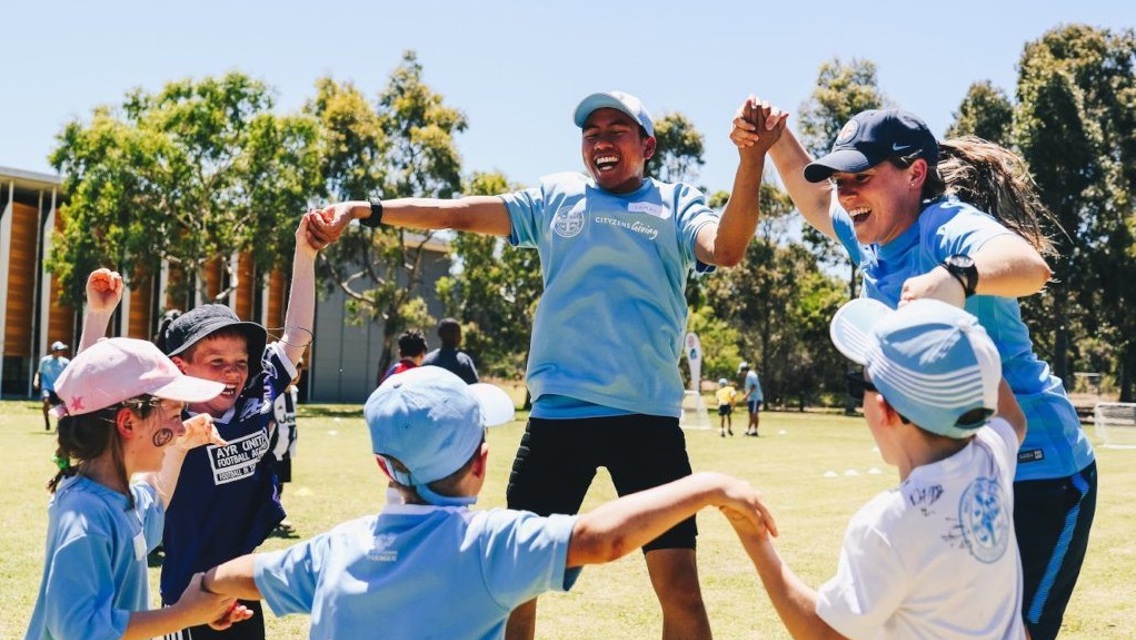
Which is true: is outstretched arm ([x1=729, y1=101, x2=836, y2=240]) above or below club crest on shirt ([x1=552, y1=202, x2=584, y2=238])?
above

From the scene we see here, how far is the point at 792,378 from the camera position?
56750 millimetres

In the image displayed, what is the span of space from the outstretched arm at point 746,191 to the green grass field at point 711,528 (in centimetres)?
310

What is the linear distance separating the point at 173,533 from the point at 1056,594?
328 centimetres

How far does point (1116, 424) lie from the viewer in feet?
86.8

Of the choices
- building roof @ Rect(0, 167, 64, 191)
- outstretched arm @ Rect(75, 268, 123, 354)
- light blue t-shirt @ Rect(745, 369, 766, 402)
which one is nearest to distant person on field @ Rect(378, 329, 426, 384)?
outstretched arm @ Rect(75, 268, 123, 354)

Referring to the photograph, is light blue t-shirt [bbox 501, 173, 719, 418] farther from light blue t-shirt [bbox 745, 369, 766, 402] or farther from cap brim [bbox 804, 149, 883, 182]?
light blue t-shirt [bbox 745, 369, 766, 402]

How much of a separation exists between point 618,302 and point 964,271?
5.05 feet

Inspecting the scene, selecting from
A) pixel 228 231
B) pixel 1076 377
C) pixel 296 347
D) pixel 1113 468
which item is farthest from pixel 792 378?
pixel 296 347

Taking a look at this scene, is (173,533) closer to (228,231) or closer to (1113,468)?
(1113,468)

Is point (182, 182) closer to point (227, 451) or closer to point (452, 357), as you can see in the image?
point (452, 357)

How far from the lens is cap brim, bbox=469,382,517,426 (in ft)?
9.28

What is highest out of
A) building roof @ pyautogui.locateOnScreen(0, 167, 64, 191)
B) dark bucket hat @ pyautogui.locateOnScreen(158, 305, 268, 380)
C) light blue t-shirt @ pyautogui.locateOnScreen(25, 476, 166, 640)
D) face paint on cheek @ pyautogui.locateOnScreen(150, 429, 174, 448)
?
building roof @ pyautogui.locateOnScreen(0, 167, 64, 191)

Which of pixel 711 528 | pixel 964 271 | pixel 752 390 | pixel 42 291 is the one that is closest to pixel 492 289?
pixel 752 390

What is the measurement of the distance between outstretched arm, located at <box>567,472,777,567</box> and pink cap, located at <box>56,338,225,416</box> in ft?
→ 5.05
